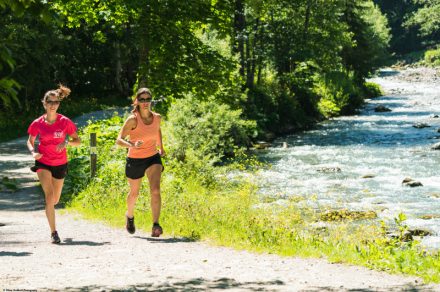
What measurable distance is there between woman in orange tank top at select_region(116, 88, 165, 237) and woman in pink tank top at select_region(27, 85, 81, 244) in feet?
2.57

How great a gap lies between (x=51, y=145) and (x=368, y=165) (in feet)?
56.0

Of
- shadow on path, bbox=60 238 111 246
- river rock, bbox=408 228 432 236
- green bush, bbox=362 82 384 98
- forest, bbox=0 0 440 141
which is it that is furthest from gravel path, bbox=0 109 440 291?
green bush, bbox=362 82 384 98

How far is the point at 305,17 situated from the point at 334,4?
3.83 meters

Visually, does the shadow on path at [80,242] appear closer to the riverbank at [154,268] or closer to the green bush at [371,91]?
the riverbank at [154,268]

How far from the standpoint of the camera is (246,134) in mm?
30078

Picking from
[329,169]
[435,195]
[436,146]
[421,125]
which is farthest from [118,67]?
[435,195]

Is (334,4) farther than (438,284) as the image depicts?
Yes

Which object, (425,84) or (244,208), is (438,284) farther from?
(425,84)

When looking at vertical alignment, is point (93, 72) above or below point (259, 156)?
above

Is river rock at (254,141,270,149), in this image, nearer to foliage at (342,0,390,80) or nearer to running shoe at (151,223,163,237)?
running shoe at (151,223,163,237)

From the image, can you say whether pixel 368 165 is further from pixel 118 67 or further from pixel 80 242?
pixel 118 67

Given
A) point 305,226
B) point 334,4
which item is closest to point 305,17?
point 334,4

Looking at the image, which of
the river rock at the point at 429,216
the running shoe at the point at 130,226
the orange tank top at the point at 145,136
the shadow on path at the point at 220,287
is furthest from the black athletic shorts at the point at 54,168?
the river rock at the point at 429,216

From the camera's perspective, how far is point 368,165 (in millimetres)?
24328
